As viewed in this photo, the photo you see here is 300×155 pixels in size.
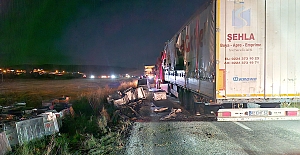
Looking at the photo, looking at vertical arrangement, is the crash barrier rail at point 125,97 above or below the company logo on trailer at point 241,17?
below

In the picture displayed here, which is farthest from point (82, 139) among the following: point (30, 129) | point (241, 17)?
point (241, 17)

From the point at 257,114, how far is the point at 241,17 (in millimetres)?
2645

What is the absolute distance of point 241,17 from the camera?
24.3 feet

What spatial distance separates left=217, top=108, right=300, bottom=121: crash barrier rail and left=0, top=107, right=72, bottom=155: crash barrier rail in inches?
182

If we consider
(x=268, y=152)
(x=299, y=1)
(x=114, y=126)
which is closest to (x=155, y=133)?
(x=114, y=126)

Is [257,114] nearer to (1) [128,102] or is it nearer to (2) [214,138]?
(2) [214,138]

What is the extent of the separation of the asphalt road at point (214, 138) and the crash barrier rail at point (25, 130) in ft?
7.42

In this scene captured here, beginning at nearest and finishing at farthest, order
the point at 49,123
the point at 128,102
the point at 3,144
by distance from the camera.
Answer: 1. the point at 3,144
2. the point at 49,123
3. the point at 128,102

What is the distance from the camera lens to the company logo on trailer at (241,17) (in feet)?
24.2

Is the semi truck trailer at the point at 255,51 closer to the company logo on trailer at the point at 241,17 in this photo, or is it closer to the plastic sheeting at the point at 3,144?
the company logo on trailer at the point at 241,17

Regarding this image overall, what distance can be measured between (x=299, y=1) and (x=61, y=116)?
8.04 m

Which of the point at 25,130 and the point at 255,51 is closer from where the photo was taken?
the point at 25,130

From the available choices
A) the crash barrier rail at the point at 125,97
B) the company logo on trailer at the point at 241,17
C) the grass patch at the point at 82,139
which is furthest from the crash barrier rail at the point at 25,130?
the crash barrier rail at the point at 125,97

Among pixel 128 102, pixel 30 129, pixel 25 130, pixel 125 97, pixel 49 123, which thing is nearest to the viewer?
pixel 25 130
